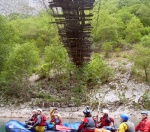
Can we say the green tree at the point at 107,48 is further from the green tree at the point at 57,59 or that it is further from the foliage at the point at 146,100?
the foliage at the point at 146,100

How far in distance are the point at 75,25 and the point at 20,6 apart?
84.0m

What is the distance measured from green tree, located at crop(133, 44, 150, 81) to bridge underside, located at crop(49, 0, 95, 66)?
5420 millimetres

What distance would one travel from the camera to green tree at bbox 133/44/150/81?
3051cm

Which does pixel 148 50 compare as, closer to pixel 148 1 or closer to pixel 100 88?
pixel 100 88

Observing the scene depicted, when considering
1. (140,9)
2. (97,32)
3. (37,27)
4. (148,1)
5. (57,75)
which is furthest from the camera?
(148,1)

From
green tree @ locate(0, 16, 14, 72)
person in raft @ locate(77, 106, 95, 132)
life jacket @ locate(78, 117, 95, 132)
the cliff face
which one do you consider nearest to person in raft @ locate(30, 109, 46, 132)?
person in raft @ locate(77, 106, 95, 132)

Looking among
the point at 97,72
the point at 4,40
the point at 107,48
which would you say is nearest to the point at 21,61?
the point at 4,40

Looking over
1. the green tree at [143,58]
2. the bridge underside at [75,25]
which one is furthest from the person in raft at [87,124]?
the green tree at [143,58]

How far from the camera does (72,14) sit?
1920 cm

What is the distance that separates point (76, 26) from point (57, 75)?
13.0 meters

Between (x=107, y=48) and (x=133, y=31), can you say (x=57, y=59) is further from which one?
(x=133, y=31)

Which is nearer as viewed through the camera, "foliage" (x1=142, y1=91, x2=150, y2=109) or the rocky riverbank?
the rocky riverbank

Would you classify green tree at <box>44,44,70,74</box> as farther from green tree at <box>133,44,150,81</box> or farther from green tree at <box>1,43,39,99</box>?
green tree at <box>133,44,150,81</box>

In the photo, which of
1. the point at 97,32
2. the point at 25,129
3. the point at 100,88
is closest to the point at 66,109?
the point at 100,88
